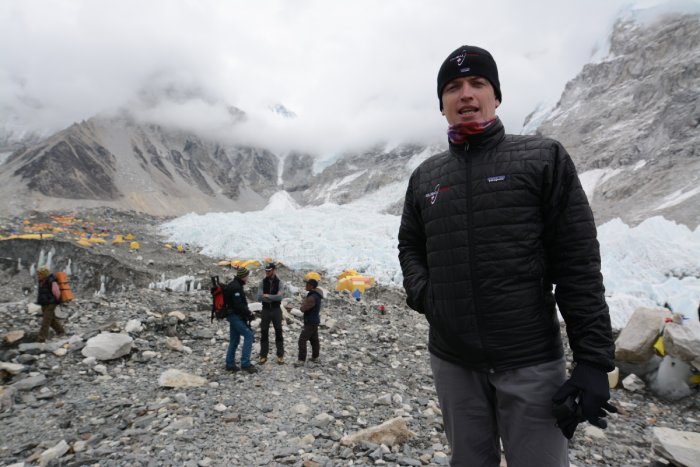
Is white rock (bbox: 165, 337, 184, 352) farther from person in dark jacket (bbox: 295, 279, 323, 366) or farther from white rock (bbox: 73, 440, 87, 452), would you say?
white rock (bbox: 73, 440, 87, 452)

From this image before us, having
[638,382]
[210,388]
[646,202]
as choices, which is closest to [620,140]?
[646,202]

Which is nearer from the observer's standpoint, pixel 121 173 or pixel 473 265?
pixel 473 265

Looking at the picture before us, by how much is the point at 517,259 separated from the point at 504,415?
727mm

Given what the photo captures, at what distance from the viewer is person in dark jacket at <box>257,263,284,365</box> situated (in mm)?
6508

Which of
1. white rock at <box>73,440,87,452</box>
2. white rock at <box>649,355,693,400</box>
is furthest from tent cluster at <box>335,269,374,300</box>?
white rock at <box>73,440,87,452</box>

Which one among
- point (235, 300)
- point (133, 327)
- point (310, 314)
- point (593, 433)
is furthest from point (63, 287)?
point (593, 433)

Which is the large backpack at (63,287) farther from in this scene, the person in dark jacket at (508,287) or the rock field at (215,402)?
the person in dark jacket at (508,287)

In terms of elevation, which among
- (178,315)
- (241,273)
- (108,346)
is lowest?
(108,346)

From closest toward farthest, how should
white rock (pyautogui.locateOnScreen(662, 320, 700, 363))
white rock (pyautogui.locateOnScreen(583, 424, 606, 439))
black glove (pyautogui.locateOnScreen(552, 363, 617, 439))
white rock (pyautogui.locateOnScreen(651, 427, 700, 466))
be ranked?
1. black glove (pyautogui.locateOnScreen(552, 363, 617, 439))
2. white rock (pyautogui.locateOnScreen(651, 427, 700, 466))
3. white rock (pyautogui.locateOnScreen(583, 424, 606, 439))
4. white rock (pyautogui.locateOnScreen(662, 320, 700, 363))

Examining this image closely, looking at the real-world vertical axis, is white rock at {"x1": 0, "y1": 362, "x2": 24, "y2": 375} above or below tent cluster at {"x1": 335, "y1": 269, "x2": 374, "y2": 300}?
below

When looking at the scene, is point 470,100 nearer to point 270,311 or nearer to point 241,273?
point 241,273

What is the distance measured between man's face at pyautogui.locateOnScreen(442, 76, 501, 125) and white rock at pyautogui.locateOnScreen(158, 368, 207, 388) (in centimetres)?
529

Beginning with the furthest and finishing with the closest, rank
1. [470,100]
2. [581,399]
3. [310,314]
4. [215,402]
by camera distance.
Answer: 1. [310,314]
2. [215,402]
3. [470,100]
4. [581,399]

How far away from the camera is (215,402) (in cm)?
495
